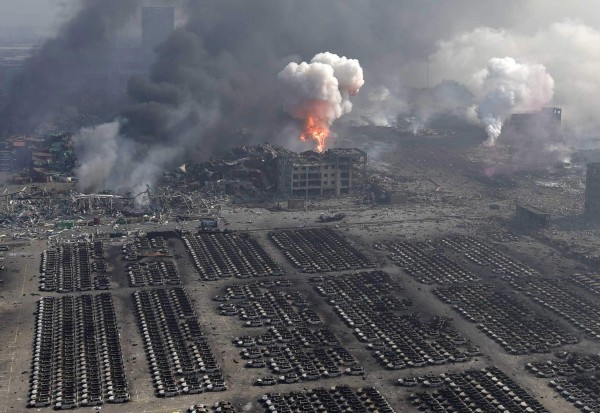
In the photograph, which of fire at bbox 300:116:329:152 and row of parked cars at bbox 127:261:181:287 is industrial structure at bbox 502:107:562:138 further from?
row of parked cars at bbox 127:261:181:287

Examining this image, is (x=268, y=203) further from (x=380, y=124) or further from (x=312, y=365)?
(x=380, y=124)

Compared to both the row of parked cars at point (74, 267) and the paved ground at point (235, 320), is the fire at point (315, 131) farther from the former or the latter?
the row of parked cars at point (74, 267)

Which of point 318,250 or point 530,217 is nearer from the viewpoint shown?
point 318,250

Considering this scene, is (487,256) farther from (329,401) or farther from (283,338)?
(329,401)

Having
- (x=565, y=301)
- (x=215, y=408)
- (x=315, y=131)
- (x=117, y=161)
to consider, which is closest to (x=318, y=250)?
(x=565, y=301)

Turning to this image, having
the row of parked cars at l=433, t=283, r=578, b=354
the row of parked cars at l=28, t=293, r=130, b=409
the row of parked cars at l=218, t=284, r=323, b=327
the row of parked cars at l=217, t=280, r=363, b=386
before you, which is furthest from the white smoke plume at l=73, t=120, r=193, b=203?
the row of parked cars at l=433, t=283, r=578, b=354
